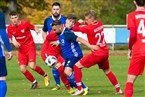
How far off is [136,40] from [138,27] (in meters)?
0.25

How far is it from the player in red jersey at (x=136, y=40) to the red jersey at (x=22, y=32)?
19.7 ft

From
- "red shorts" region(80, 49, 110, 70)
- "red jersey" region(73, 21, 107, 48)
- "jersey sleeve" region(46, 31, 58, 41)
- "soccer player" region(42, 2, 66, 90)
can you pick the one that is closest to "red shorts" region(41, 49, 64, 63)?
"soccer player" region(42, 2, 66, 90)

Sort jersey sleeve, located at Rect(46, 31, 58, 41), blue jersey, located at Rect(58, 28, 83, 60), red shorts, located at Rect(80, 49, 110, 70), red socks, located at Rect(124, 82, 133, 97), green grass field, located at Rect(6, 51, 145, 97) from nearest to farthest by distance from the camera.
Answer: red socks, located at Rect(124, 82, 133, 97)
red shorts, located at Rect(80, 49, 110, 70)
green grass field, located at Rect(6, 51, 145, 97)
blue jersey, located at Rect(58, 28, 83, 60)
jersey sleeve, located at Rect(46, 31, 58, 41)

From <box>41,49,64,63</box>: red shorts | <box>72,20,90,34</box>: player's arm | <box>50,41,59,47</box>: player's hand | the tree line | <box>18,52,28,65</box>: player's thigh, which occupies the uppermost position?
<box>72,20,90,34</box>: player's arm

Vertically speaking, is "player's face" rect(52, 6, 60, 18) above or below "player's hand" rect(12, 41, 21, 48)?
above

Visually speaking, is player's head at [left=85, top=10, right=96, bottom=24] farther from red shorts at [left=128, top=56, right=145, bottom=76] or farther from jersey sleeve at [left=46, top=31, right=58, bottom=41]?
red shorts at [left=128, top=56, right=145, bottom=76]

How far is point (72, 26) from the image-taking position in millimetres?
17172

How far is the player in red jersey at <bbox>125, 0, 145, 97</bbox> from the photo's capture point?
45.1 ft

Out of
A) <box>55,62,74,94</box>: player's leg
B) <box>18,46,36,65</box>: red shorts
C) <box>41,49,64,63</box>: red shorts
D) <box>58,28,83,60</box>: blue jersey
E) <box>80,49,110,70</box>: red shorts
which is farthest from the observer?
<box>18,46,36,65</box>: red shorts

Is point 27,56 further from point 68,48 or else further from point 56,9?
point 68,48

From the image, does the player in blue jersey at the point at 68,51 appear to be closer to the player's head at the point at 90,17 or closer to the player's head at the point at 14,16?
the player's head at the point at 90,17

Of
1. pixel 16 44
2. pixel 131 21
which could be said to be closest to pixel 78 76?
pixel 16 44

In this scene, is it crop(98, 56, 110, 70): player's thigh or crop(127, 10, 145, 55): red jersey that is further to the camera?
crop(98, 56, 110, 70): player's thigh

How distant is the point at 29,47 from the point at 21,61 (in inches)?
17.1
